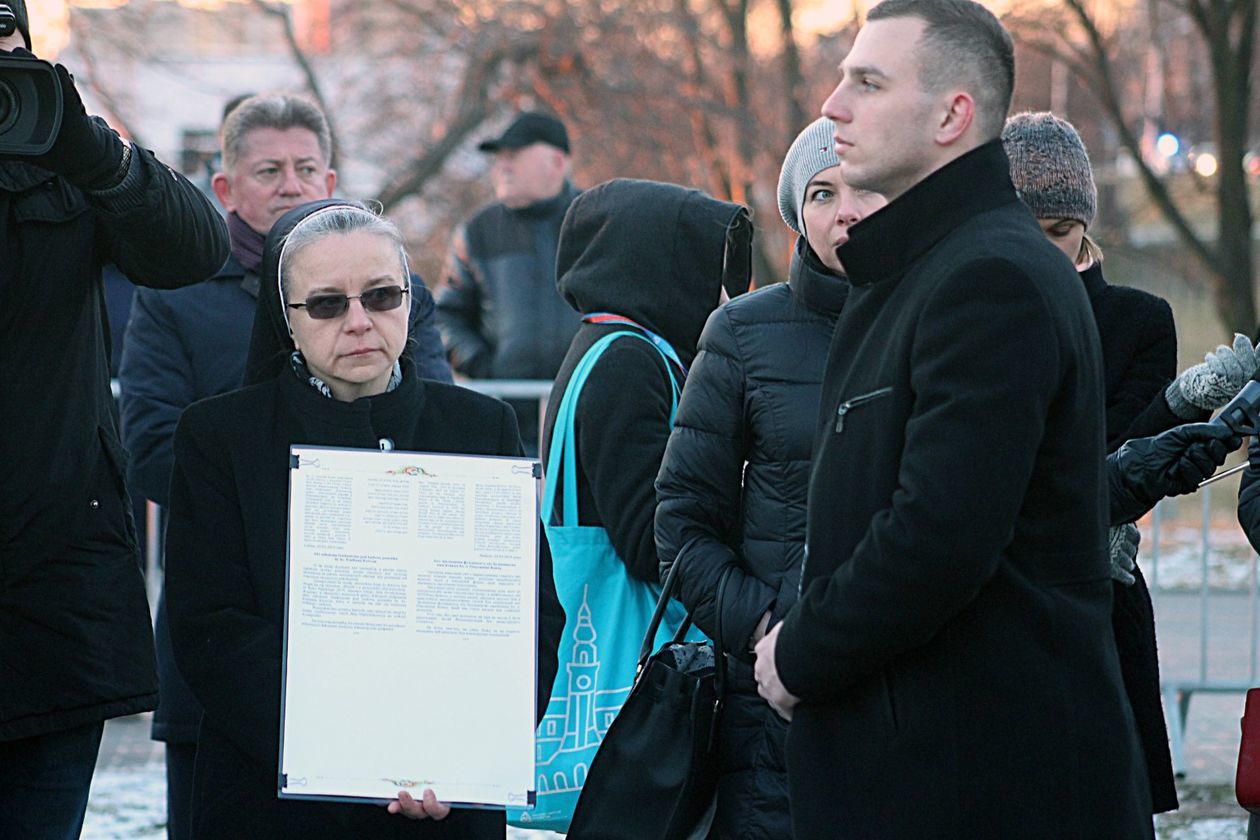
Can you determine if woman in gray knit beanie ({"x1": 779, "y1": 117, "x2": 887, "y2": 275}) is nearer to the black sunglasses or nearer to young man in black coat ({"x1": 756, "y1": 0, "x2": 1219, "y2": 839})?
young man in black coat ({"x1": 756, "y1": 0, "x2": 1219, "y2": 839})

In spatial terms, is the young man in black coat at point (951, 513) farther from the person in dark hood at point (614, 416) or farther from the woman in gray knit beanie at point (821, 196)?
the person in dark hood at point (614, 416)

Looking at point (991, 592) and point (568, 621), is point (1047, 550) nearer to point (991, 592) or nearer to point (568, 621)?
point (991, 592)

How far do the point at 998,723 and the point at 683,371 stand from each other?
1762 millimetres

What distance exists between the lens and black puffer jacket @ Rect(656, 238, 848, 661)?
11.1 ft

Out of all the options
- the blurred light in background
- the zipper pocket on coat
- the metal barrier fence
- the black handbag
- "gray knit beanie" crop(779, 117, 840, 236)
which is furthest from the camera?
the blurred light in background

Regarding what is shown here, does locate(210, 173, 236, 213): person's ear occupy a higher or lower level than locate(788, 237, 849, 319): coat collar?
higher

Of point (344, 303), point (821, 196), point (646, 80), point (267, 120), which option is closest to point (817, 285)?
point (821, 196)

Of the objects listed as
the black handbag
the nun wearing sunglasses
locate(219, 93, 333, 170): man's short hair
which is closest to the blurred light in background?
locate(219, 93, 333, 170): man's short hair

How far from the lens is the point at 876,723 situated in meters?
2.57

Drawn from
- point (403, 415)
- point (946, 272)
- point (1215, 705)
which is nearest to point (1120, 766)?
point (946, 272)

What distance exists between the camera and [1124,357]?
12.8ft

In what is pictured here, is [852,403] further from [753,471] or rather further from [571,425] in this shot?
[571,425]

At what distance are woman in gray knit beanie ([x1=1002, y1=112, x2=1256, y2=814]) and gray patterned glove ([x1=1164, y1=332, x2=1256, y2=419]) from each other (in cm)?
5

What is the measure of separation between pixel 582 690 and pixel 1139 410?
1400mm
